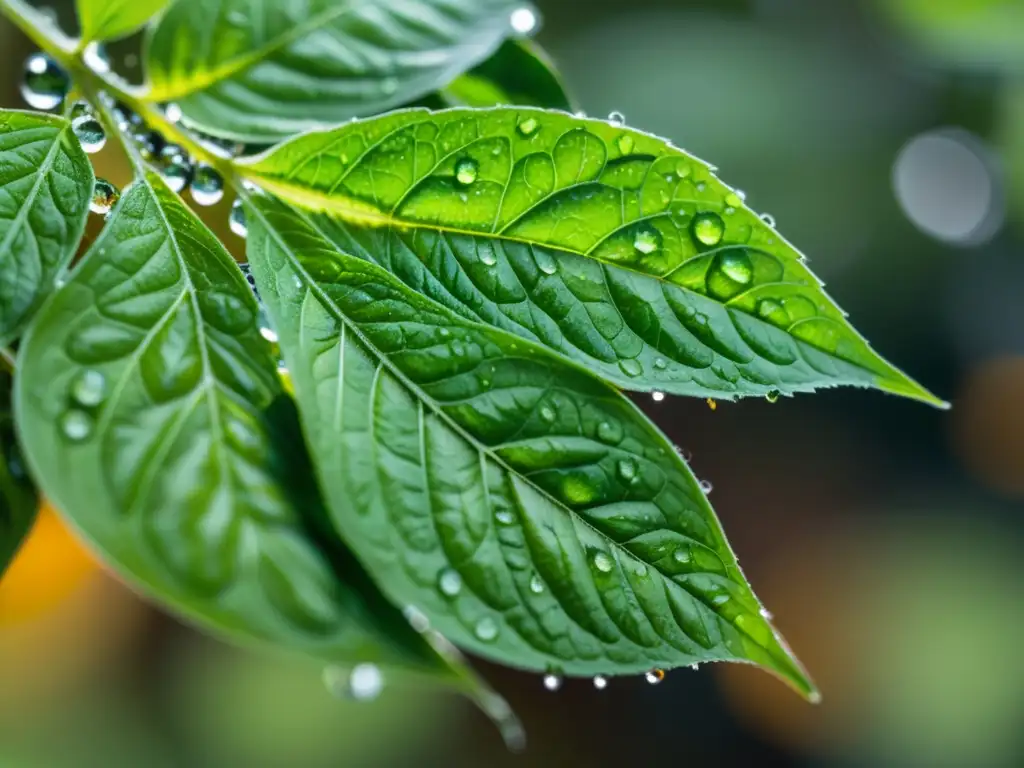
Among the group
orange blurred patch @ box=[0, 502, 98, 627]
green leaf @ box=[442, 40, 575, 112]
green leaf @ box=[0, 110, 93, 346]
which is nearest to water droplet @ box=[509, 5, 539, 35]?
green leaf @ box=[442, 40, 575, 112]

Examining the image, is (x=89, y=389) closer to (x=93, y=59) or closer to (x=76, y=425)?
(x=76, y=425)

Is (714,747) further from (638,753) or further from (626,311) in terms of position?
(626,311)

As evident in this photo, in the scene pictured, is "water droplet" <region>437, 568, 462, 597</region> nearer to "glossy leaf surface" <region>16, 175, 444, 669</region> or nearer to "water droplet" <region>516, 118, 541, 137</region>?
"glossy leaf surface" <region>16, 175, 444, 669</region>

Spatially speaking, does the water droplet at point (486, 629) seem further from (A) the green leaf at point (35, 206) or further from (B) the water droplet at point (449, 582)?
(A) the green leaf at point (35, 206)

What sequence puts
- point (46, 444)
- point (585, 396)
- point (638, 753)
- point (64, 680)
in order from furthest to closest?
point (638, 753)
point (64, 680)
point (585, 396)
point (46, 444)

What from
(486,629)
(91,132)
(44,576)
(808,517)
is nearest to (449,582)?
(486,629)

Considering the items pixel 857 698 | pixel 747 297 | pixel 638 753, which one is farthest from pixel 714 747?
pixel 747 297
